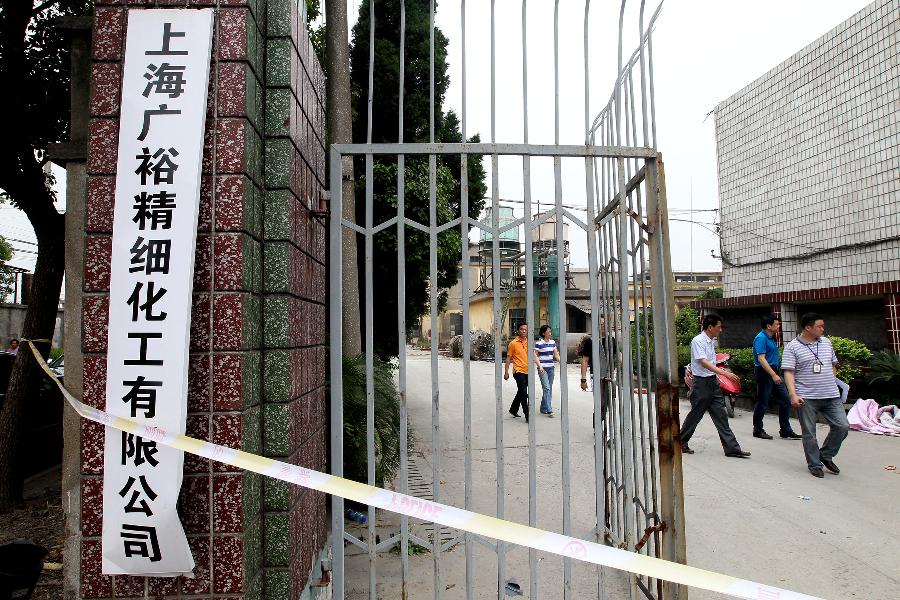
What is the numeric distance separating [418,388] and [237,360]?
12.4m

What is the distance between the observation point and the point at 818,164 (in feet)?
35.1

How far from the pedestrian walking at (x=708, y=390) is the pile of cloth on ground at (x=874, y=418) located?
269cm

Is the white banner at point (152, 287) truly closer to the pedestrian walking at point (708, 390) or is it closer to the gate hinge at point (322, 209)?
the gate hinge at point (322, 209)

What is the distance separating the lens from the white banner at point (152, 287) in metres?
2.13

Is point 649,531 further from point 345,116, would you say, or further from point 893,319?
point 893,319

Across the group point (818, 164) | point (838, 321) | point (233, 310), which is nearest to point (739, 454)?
point (838, 321)

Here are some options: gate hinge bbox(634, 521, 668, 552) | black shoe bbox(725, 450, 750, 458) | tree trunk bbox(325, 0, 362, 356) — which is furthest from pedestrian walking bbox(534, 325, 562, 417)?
gate hinge bbox(634, 521, 668, 552)

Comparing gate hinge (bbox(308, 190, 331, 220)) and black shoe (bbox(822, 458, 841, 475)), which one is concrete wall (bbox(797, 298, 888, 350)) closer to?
black shoe (bbox(822, 458, 841, 475))

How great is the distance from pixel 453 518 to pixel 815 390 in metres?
5.14

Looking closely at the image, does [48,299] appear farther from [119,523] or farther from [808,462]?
[808,462]

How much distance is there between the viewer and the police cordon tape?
2.03 m

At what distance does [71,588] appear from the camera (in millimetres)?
2254

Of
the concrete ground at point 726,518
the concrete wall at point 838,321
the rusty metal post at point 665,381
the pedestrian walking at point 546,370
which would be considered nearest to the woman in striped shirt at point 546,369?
the pedestrian walking at point 546,370

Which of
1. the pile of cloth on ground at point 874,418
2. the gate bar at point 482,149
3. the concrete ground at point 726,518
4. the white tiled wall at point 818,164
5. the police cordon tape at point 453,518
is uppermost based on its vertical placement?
the white tiled wall at point 818,164
